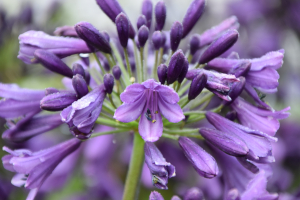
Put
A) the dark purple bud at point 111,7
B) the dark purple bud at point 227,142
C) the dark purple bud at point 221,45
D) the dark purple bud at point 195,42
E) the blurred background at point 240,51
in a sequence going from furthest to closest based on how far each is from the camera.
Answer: the blurred background at point 240,51
the dark purple bud at point 195,42
the dark purple bud at point 111,7
the dark purple bud at point 221,45
the dark purple bud at point 227,142

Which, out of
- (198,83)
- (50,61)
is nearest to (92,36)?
(50,61)

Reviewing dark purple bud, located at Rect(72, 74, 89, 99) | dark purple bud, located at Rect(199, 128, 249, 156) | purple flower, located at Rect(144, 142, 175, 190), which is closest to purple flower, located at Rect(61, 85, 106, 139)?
dark purple bud, located at Rect(72, 74, 89, 99)

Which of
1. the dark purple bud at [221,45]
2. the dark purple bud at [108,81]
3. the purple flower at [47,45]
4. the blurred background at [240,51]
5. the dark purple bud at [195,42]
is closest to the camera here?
the dark purple bud at [108,81]

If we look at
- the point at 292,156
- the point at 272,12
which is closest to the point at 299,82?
the point at 272,12

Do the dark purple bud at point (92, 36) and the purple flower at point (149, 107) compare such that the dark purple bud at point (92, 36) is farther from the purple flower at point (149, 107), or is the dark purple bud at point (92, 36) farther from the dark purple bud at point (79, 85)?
the purple flower at point (149, 107)

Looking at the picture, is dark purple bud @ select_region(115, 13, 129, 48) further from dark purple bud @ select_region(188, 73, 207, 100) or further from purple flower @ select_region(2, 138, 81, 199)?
purple flower @ select_region(2, 138, 81, 199)

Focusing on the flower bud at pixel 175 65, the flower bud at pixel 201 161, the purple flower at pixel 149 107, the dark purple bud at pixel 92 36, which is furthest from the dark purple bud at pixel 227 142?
the dark purple bud at pixel 92 36

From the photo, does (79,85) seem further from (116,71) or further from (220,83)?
(220,83)
